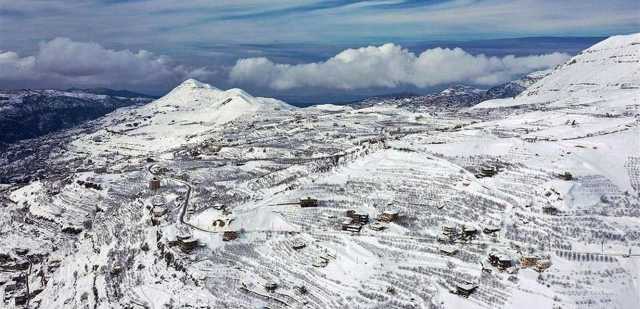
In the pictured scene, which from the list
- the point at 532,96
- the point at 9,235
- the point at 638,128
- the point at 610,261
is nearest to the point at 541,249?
the point at 610,261

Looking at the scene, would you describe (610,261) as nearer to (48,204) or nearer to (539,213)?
(539,213)

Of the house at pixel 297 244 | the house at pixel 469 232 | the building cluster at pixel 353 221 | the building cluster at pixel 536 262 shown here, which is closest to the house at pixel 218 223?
the house at pixel 297 244

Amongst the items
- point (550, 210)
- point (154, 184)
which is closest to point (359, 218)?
point (550, 210)

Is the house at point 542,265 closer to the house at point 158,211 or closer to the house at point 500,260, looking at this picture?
the house at point 500,260

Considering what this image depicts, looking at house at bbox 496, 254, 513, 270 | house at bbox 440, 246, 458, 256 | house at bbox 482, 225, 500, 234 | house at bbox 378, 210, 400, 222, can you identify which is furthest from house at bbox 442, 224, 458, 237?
house at bbox 496, 254, 513, 270

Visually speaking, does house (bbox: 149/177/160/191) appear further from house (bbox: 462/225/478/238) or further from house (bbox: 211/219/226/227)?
house (bbox: 462/225/478/238)

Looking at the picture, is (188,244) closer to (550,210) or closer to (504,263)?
(504,263)
